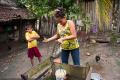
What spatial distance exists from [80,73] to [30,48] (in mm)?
3190

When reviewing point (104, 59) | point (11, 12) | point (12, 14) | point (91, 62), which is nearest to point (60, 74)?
point (91, 62)

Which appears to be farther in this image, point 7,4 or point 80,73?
point 7,4

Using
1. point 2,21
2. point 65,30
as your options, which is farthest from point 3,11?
point 65,30

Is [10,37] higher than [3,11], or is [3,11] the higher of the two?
[3,11]

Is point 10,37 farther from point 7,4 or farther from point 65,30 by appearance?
point 65,30

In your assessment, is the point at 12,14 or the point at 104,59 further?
the point at 12,14

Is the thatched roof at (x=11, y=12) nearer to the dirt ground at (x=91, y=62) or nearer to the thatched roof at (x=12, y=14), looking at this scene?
the thatched roof at (x=12, y=14)

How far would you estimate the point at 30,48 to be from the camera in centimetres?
845

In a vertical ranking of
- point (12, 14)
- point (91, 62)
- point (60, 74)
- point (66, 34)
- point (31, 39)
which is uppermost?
point (12, 14)

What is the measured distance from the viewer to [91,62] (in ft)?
30.8

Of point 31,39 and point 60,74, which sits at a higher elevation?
point 31,39

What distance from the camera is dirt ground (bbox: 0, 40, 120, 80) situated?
324 inches

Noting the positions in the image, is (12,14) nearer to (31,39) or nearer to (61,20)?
→ (31,39)

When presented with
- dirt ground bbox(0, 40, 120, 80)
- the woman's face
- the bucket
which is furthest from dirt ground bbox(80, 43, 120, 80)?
the woman's face
